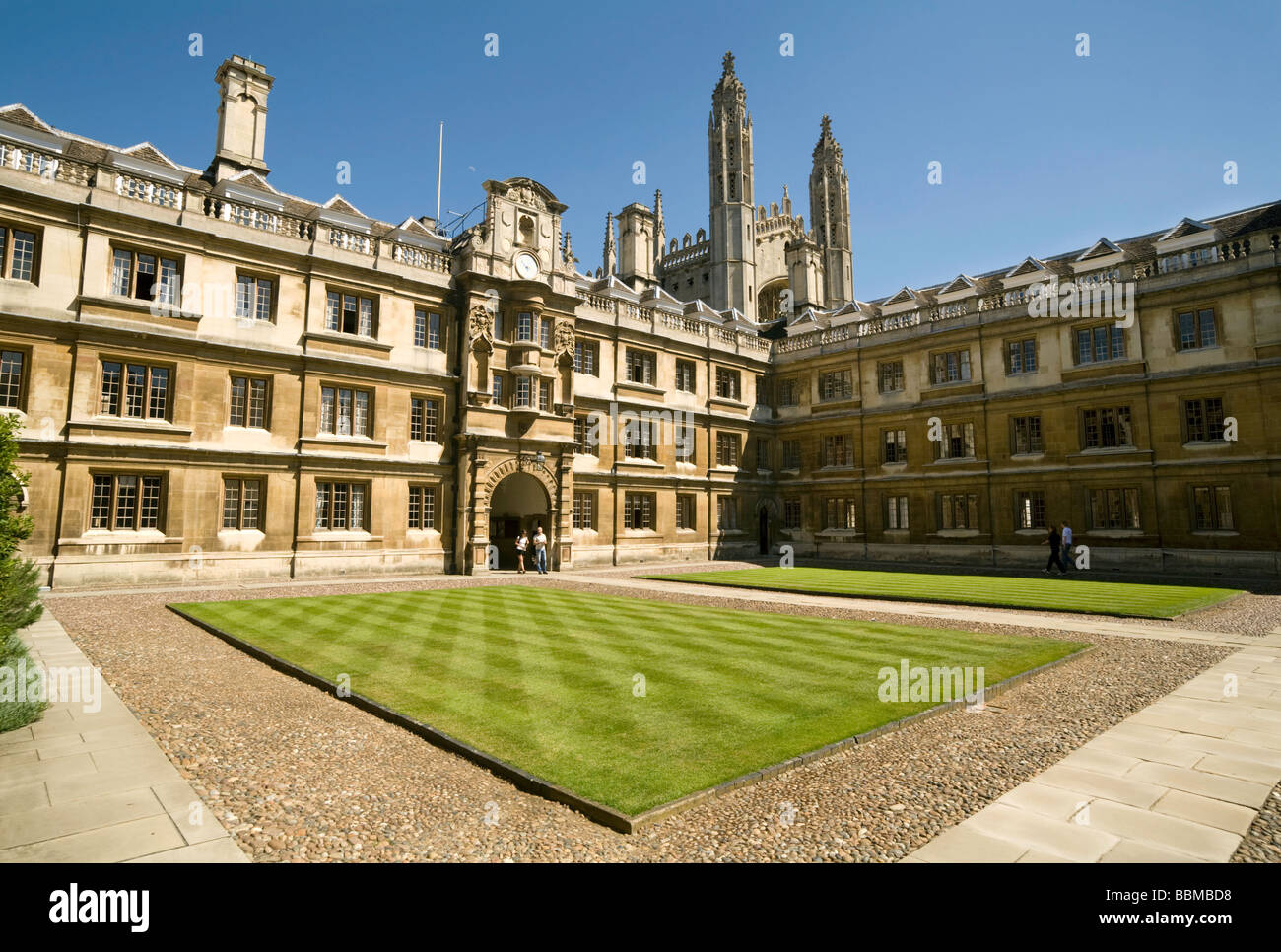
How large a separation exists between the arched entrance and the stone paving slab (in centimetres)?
2781

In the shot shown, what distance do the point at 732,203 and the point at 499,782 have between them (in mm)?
66589

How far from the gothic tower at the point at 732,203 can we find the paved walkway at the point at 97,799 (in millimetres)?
61956

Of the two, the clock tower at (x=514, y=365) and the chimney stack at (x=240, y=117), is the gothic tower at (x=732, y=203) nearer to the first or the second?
the clock tower at (x=514, y=365)

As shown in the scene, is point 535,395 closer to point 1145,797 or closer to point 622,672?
point 622,672

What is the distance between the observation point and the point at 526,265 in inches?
1251

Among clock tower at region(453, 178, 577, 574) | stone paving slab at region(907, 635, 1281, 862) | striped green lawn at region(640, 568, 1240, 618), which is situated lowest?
stone paving slab at region(907, 635, 1281, 862)

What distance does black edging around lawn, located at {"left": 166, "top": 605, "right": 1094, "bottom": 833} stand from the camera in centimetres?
541

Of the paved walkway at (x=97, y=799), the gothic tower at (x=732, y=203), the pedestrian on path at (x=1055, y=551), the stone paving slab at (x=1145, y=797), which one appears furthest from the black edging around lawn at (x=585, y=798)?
the gothic tower at (x=732, y=203)

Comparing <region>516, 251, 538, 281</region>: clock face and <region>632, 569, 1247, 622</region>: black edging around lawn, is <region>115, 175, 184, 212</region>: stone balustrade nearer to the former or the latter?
<region>516, 251, 538, 281</region>: clock face

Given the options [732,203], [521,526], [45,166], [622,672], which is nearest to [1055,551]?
[521,526]

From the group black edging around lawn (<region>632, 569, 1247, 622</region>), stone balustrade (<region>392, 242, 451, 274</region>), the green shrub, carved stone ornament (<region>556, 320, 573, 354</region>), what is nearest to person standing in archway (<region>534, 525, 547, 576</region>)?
black edging around lawn (<region>632, 569, 1247, 622</region>)

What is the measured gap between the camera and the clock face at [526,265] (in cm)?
3153

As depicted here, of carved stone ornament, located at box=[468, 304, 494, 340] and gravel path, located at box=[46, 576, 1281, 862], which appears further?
carved stone ornament, located at box=[468, 304, 494, 340]

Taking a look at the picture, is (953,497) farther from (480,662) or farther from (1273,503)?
(480,662)
